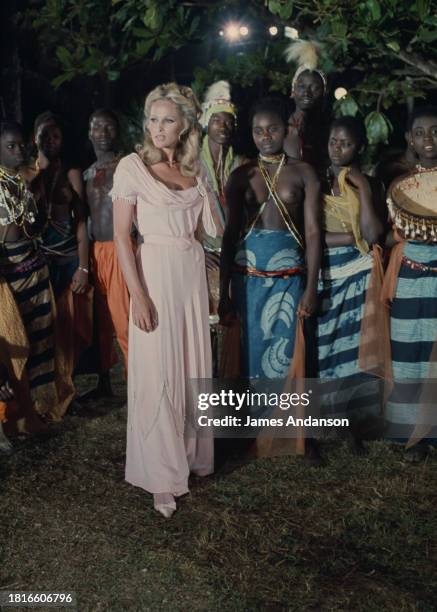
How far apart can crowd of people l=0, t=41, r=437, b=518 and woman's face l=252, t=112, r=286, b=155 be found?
0.01 meters

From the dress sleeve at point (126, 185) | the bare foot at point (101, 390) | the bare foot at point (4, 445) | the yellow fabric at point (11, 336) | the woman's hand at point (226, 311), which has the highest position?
the dress sleeve at point (126, 185)

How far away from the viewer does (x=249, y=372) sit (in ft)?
13.9

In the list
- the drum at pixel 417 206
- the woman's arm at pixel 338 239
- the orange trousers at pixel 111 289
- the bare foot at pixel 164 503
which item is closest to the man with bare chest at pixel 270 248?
the woman's arm at pixel 338 239

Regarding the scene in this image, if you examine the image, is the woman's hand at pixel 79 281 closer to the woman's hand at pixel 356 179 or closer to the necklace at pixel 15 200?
the necklace at pixel 15 200

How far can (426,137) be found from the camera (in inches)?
165

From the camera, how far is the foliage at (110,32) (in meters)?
6.12

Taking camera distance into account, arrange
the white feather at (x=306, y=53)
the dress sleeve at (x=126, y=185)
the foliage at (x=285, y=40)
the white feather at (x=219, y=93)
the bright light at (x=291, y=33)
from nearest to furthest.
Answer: the dress sleeve at (x=126, y=185) < the foliage at (x=285, y=40) < the white feather at (x=219, y=93) < the white feather at (x=306, y=53) < the bright light at (x=291, y=33)

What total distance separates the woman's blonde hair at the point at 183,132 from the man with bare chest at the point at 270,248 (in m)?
0.52

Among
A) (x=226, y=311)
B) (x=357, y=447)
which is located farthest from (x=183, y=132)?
(x=357, y=447)

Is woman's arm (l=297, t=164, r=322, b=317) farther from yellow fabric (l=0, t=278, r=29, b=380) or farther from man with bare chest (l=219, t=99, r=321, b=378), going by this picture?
yellow fabric (l=0, t=278, r=29, b=380)

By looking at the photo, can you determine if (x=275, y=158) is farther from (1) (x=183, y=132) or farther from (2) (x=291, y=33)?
(2) (x=291, y=33)

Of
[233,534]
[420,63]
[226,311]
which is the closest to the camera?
[233,534]

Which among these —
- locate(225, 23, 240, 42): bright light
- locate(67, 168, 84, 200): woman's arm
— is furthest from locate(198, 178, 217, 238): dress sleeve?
locate(225, 23, 240, 42): bright light

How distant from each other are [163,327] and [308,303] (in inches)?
38.1
